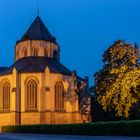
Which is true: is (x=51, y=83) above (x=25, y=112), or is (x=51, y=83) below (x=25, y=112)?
above

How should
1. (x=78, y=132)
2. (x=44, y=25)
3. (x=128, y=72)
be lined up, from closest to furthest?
(x=78, y=132) → (x=128, y=72) → (x=44, y=25)

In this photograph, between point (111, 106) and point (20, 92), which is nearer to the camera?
point (111, 106)

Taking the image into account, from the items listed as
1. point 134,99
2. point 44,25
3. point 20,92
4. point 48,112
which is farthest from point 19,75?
point 134,99

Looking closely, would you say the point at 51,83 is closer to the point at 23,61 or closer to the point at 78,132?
the point at 23,61

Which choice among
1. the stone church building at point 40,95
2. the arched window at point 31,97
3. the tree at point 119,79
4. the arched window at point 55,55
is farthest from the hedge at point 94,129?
the arched window at point 55,55

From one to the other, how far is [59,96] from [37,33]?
15.9m

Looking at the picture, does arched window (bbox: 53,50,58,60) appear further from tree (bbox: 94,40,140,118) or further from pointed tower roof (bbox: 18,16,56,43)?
tree (bbox: 94,40,140,118)

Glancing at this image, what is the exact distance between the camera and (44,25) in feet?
311

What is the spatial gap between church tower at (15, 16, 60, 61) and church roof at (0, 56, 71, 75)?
3.34 feet

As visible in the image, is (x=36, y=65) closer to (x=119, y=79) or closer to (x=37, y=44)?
(x=37, y=44)

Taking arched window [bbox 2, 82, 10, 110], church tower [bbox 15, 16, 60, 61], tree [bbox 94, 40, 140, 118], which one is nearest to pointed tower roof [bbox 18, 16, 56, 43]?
church tower [bbox 15, 16, 60, 61]

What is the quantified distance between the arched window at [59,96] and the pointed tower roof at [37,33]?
12.6m

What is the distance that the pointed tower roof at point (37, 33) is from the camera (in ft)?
292

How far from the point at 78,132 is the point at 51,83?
32.7 meters
